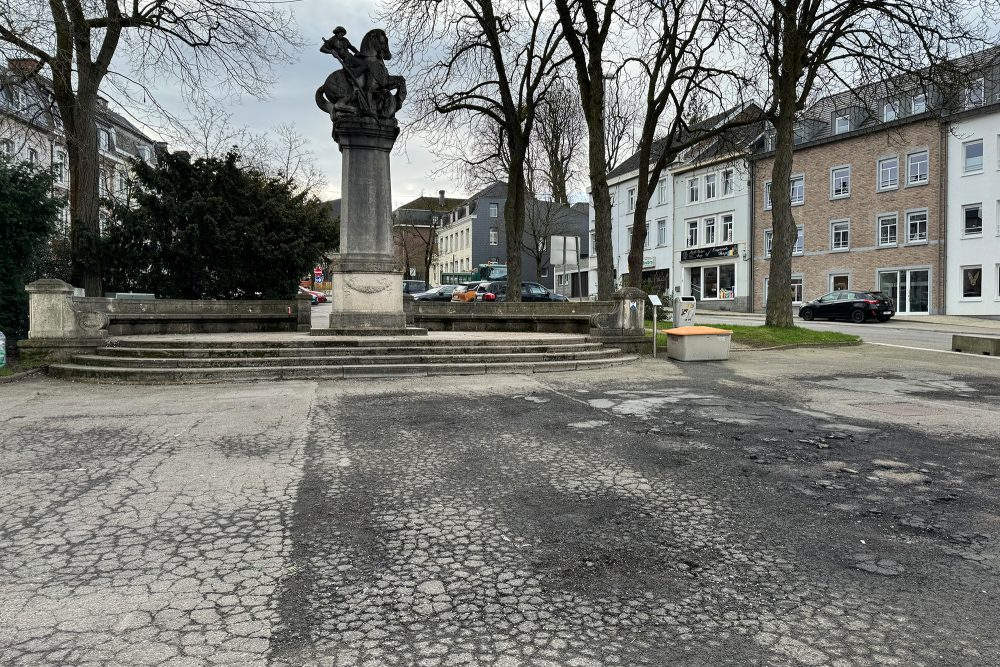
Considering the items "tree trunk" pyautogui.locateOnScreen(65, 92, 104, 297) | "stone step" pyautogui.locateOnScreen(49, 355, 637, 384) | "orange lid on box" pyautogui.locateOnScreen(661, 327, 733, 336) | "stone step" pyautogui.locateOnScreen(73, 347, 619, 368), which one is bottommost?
"stone step" pyautogui.locateOnScreen(49, 355, 637, 384)

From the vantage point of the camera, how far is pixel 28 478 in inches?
197

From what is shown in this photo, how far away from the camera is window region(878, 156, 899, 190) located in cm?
3531

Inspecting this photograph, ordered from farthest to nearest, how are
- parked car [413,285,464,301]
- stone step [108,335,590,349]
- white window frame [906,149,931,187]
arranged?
1. parked car [413,285,464,301]
2. white window frame [906,149,931,187]
3. stone step [108,335,590,349]

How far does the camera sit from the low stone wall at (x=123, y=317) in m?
12.0

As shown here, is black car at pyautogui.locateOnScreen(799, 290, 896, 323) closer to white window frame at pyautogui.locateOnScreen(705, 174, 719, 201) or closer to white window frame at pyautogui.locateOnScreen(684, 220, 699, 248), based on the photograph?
white window frame at pyautogui.locateOnScreen(705, 174, 719, 201)

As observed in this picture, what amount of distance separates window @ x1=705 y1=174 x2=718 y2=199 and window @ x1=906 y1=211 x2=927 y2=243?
13.7 metres

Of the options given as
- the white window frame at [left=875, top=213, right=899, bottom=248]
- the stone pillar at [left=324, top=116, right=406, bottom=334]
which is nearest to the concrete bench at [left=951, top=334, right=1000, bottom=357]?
the stone pillar at [left=324, top=116, right=406, bottom=334]

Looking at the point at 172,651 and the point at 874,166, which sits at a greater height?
the point at 874,166

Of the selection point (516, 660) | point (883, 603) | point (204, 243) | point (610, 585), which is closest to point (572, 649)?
point (516, 660)

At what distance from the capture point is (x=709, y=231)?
46.9 meters

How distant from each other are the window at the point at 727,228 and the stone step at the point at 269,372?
120 feet

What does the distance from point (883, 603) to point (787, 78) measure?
19.2 metres

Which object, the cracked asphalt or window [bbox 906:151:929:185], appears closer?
the cracked asphalt

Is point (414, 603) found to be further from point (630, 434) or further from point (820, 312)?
point (820, 312)
